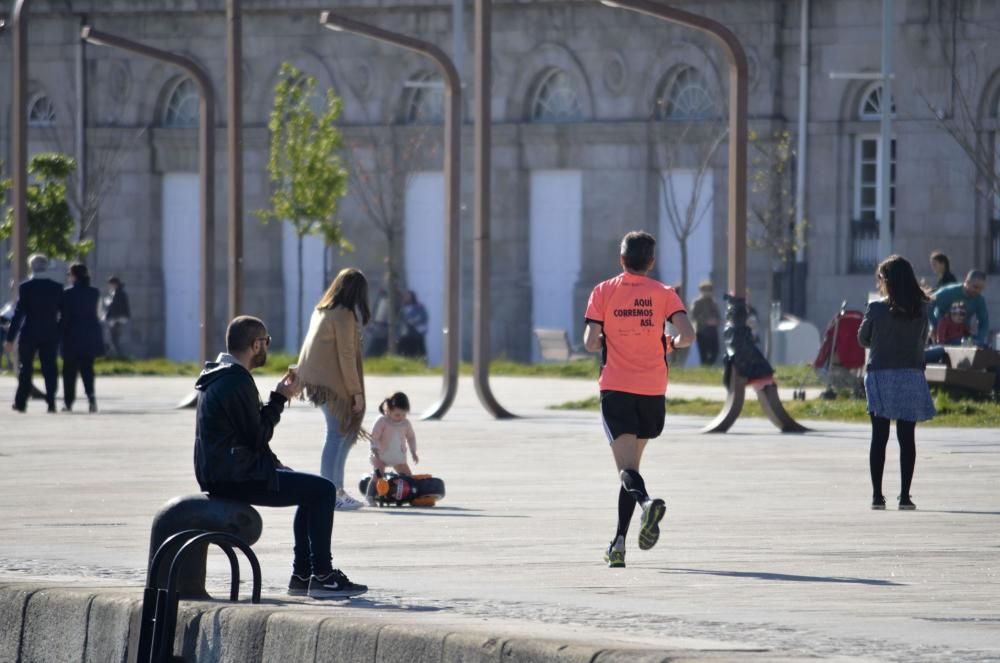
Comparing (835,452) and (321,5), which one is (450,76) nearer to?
(835,452)

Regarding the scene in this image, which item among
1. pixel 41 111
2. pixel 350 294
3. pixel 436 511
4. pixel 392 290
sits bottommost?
pixel 436 511

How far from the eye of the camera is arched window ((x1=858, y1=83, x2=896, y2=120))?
135 ft

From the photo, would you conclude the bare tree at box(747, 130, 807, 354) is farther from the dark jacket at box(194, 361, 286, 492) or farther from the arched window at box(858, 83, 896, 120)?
the dark jacket at box(194, 361, 286, 492)

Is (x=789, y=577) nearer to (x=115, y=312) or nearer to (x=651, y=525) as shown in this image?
(x=651, y=525)

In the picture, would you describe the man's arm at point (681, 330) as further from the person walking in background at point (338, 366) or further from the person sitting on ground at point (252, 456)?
the person walking in background at point (338, 366)

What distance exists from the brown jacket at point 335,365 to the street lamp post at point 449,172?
9.88 meters

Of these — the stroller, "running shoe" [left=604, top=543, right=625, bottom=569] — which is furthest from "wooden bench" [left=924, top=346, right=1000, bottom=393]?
"running shoe" [left=604, top=543, right=625, bottom=569]

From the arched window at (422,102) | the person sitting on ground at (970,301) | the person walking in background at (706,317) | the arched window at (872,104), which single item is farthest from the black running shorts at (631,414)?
the arched window at (422,102)

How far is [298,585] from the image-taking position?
10141mm

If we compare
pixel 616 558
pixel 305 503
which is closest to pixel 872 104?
pixel 616 558

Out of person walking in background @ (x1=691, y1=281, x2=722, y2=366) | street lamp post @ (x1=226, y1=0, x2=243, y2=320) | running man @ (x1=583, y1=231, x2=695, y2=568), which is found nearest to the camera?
running man @ (x1=583, y1=231, x2=695, y2=568)

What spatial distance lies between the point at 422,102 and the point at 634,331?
3322 cm

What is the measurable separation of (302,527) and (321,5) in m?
35.8

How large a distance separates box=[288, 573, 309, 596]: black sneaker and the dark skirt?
217 inches
